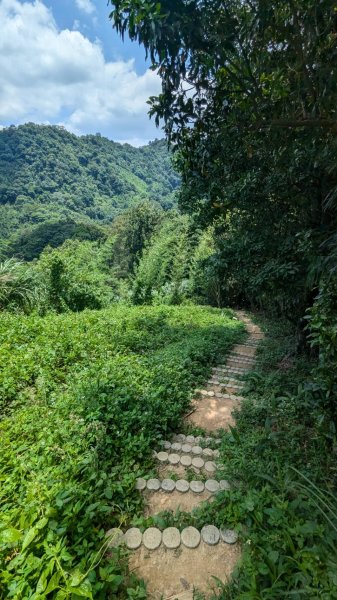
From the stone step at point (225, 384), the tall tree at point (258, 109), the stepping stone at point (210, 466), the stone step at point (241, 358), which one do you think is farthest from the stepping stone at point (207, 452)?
the stone step at point (241, 358)

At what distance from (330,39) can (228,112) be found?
976 mm

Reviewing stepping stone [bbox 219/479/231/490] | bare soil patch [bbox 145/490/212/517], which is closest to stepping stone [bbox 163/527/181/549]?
bare soil patch [bbox 145/490/212/517]

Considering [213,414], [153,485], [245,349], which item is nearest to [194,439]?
[213,414]

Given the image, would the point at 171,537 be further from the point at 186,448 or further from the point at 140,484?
the point at 186,448

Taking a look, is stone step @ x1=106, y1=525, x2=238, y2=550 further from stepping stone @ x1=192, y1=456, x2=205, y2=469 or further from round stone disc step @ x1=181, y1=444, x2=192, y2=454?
round stone disc step @ x1=181, y1=444, x2=192, y2=454

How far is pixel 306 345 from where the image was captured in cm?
504

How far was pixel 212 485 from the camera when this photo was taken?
2322mm

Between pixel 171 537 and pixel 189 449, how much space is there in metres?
0.85

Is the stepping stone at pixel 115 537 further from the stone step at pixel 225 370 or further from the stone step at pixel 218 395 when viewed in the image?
the stone step at pixel 225 370

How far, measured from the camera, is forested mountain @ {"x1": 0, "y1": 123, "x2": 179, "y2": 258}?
156 feet

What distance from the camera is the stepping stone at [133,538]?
6.11 ft

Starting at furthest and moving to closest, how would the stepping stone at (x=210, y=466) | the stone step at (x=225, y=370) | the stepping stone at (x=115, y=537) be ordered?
the stone step at (x=225, y=370) → the stepping stone at (x=210, y=466) → the stepping stone at (x=115, y=537)

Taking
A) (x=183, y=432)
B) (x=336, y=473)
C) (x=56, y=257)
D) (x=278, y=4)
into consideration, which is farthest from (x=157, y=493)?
(x=56, y=257)

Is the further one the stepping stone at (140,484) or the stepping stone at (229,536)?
the stepping stone at (140,484)
